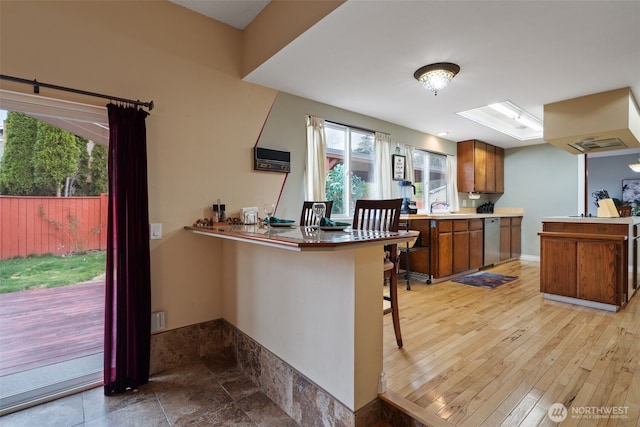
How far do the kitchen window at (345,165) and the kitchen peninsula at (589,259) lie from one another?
7.27 feet

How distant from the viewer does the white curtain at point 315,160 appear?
338 cm

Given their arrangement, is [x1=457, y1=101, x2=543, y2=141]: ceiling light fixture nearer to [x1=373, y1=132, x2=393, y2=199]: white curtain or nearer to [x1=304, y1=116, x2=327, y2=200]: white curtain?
[x1=373, y1=132, x2=393, y2=199]: white curtain

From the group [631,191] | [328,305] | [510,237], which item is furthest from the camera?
[631,191]

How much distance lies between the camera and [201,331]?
253 centimetres

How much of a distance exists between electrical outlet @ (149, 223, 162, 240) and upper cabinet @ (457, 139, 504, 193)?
525 cm

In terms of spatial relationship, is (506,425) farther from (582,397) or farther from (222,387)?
(222,387)

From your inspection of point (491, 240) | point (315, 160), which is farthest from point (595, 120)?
point (315, 160)

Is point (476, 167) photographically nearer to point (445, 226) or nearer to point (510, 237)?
point (510, 237)

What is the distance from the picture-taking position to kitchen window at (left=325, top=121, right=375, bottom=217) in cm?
387

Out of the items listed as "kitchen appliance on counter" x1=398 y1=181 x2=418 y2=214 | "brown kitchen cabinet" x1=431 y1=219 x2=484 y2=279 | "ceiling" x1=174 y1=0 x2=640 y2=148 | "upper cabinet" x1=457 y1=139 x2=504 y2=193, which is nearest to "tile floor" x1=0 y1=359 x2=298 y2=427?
"ceiling" x1=174 y1=0 x2=640 y2=148

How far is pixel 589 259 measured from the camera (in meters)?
3.14

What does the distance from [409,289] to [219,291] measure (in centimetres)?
236

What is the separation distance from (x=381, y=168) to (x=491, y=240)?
2494mm

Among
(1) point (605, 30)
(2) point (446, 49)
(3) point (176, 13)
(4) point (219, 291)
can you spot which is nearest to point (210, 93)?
(3) point (176, 13)
